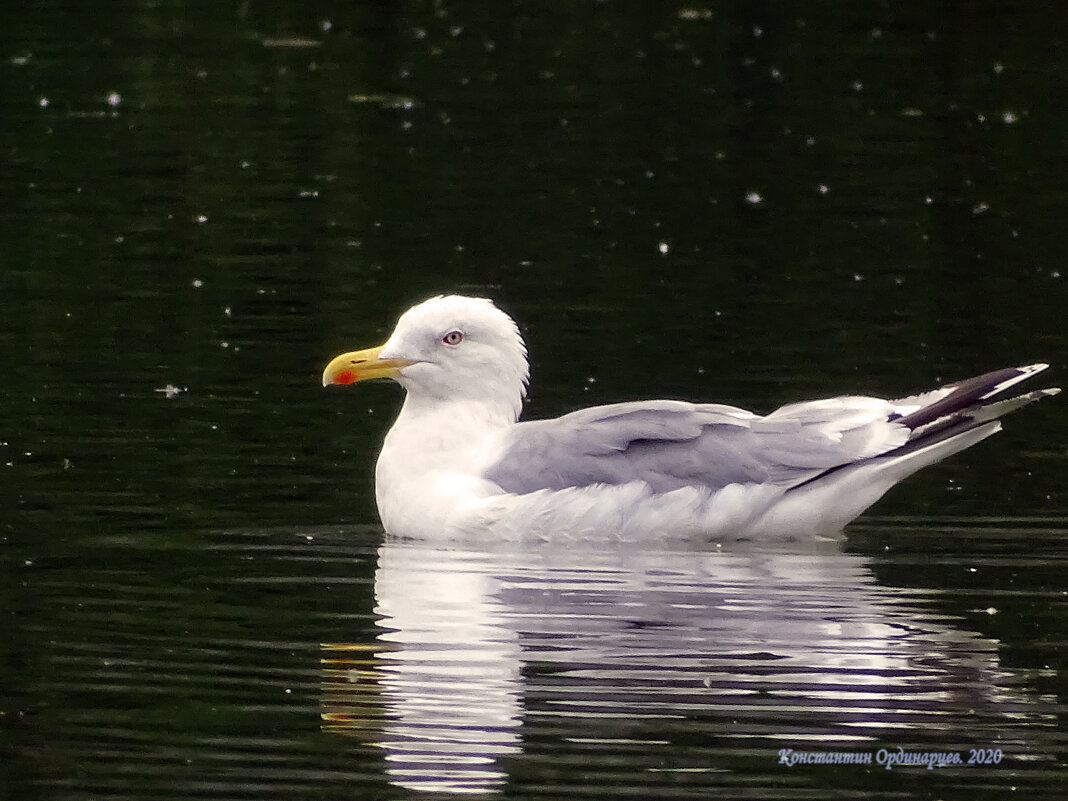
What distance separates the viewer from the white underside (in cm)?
1141

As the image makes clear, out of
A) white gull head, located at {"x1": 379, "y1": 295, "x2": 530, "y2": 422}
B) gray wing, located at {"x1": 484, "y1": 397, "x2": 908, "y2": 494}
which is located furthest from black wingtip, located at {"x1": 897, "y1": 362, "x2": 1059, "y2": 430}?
white gull head, located at {"x1": 379, "y1": 295, "x2": 530, "y2": 422}

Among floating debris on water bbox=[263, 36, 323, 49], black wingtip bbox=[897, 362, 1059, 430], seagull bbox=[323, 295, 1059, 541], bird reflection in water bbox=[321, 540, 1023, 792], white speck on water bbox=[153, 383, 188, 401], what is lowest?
bird reflection in water bbox=[321, 540, 1023, 792]

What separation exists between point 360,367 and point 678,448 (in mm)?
1592

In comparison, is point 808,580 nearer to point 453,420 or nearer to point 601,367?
point 453,420

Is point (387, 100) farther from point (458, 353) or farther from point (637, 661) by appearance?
point (637, 661)

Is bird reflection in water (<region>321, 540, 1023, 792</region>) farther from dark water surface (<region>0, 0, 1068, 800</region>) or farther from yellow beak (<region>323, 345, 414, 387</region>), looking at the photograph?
yellow beak (<region>323, 345, 414, 387</region>)

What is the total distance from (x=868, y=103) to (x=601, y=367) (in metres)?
14.0

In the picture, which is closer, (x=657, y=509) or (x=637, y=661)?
(x=637, y=661)

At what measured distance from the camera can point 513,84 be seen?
29828 mm

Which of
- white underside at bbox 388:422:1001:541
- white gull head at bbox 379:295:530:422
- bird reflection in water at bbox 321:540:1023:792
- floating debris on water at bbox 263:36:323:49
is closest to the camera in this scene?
bird reflection in water at bbox 321:540:1023:792

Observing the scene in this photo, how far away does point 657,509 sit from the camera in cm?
1146

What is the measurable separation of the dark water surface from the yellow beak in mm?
714

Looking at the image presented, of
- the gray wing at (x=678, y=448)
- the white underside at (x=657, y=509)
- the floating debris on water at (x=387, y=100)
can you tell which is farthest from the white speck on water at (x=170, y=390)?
the floating debris on water at (x=387, y=100)

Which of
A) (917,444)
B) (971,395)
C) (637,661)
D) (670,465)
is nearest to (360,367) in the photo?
(670,465)
